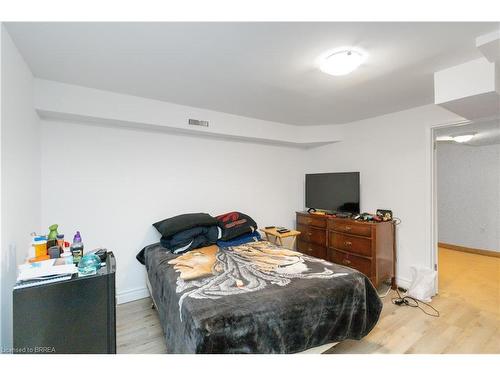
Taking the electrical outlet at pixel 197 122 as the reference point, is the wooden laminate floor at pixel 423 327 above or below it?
below

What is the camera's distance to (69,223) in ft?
8.05

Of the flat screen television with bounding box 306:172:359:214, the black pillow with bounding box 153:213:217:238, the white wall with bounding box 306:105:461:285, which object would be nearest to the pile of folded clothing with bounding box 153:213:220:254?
the black pillow with bounding box 153:213:217:238

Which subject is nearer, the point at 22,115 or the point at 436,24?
the point at 436,24

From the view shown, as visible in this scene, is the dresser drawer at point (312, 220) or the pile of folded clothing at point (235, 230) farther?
the dresser drawer at point (312, 220)

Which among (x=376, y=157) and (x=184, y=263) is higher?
(x=376, y=157)

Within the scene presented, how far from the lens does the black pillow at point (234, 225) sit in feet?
9.39

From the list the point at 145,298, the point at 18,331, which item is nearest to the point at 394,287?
the point at 145,298

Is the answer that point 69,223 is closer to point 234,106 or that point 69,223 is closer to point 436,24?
point 234,106

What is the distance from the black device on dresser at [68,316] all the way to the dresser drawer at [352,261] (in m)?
2.64

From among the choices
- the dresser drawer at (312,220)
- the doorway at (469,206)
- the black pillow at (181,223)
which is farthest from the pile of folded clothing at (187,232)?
the doorway at (469,206)

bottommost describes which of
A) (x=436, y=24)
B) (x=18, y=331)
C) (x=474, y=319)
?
(x=474, y=319)

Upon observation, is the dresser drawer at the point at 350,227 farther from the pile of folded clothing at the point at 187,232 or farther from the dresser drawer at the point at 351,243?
the pile of folded clothing at the point at 187,232

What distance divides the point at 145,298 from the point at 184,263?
1.13 m
